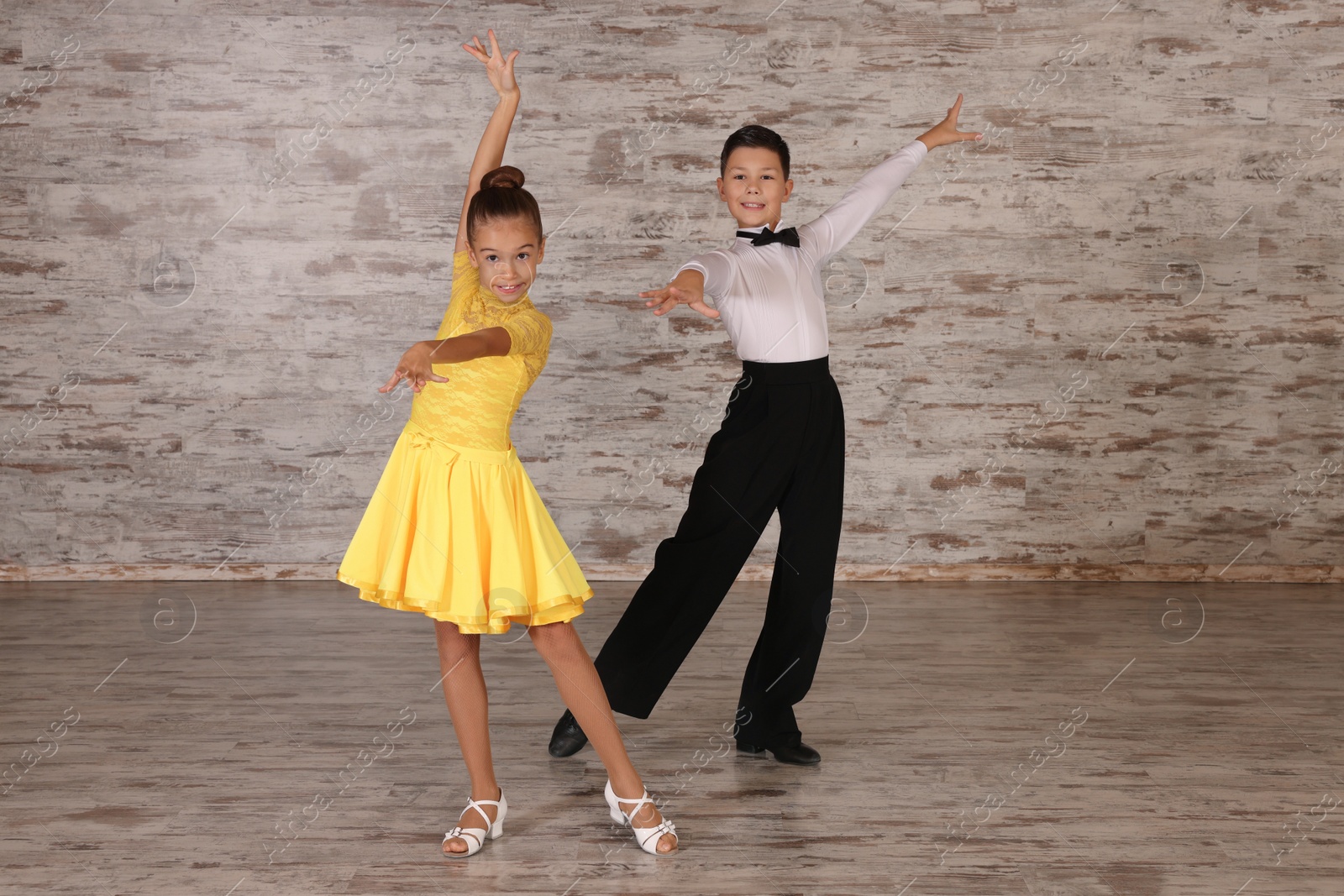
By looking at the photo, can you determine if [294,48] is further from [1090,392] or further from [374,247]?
[1090,392]

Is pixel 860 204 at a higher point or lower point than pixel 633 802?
higher

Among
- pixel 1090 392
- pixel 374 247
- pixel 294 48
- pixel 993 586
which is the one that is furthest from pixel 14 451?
pixel 1090 392

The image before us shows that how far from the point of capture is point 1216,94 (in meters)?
4.13

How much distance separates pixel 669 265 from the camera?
163 inches

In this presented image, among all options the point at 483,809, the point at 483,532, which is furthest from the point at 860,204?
the point at 483,809

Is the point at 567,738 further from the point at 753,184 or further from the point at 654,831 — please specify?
the point at 753,184

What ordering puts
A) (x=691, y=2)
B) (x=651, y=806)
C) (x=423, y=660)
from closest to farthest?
(x=651, y=806) → (x=423, y=660) → (x=691, y=2)

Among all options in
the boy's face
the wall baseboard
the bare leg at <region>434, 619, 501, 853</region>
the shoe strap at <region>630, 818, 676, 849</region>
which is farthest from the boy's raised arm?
A: the wall baseboard

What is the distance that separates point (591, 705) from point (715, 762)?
56 centimetres

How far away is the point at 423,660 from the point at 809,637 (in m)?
1.36

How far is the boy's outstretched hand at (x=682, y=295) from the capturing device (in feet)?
6.37

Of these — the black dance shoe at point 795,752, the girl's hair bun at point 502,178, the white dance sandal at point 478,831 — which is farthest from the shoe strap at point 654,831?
the girl's hair bun at point 502,178

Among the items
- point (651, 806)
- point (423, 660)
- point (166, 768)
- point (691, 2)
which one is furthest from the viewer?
point (691, 2)

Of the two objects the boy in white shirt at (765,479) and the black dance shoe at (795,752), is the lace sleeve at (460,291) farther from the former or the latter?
the black dance shoe at (795,752)
